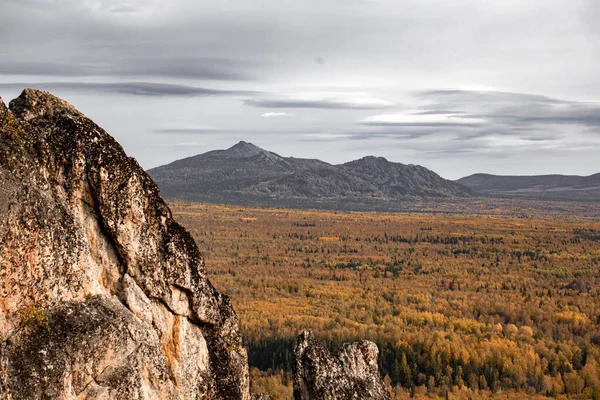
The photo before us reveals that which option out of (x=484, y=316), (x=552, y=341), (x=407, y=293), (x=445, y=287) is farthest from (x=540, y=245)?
(x=552, y=341)

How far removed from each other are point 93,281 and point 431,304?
2876 inches

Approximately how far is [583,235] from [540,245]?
3008 centimetres

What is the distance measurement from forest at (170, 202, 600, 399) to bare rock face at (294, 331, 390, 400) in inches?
348

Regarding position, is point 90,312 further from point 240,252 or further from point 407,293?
point 240,252

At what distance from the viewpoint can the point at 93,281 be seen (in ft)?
45.7

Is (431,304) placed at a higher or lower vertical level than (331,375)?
lower

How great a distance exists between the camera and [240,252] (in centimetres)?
13538

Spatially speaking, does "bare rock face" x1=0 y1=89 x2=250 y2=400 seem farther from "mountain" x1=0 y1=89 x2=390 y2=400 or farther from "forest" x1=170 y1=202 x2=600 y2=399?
"forest" x1=170 y1=202 x2=600 y2=399

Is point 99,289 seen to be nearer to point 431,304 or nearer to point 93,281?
point 93,281

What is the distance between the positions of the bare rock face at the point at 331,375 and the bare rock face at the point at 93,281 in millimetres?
1693

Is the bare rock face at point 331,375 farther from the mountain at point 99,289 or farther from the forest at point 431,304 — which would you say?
the forest at point 431,304

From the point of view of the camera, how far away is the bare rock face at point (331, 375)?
1778 cm

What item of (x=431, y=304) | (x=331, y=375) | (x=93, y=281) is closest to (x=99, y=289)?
(x=93, y=281)

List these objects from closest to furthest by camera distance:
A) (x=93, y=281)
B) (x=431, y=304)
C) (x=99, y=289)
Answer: (x=93, y=281)
(x=99, y=289)
(x=431, y=304)
